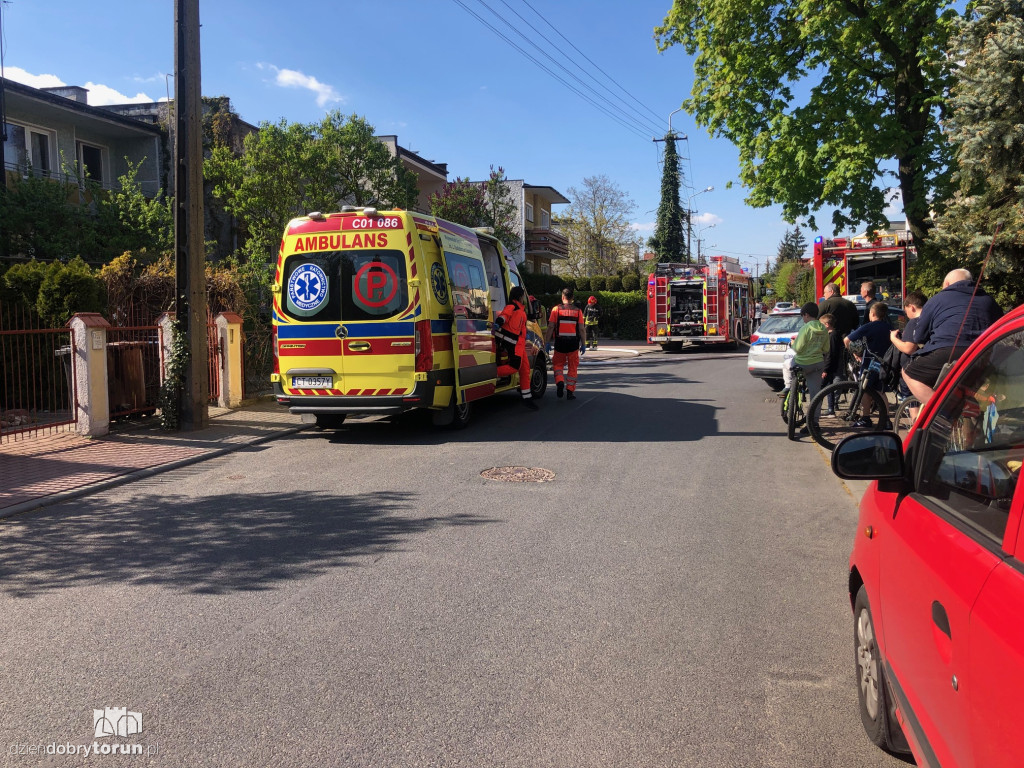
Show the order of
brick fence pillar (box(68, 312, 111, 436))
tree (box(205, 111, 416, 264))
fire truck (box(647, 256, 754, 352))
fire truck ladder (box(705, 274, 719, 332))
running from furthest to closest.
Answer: fire truck (box(647, 256, 754, 352)) < fire truck ladder (box(705, 274, 719, 332)) < tree (box(205, 111, 416, 264)) < brick fence pillar (box(68, 312, 111, 436))

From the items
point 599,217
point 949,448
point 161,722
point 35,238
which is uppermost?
point 599,217

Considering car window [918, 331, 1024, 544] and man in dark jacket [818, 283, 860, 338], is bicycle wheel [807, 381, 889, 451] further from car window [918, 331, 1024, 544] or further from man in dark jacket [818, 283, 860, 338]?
car window [918, 331, 1024, 544]

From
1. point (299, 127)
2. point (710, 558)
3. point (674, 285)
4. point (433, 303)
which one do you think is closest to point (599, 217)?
point (674, 285)

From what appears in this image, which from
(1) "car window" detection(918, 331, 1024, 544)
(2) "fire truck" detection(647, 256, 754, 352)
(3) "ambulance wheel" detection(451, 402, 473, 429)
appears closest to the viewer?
(1) "car window" detection(918, 331, 1024, 544)

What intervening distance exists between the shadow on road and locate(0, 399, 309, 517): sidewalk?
534 millimetres

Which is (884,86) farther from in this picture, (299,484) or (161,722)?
(161,722)

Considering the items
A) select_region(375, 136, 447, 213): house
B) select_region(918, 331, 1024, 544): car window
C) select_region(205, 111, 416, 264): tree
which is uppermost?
select_region(375, 136, 447, 213): house

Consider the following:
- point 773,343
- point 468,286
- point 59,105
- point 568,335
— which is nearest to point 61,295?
point 468,286

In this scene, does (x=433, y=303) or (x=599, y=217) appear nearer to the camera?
(x=433, y=303)

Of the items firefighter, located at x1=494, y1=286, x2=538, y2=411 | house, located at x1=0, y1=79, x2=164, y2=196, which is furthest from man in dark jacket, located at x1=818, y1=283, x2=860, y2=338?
house, located at x1=0, y1=79, x2=164, y2=196

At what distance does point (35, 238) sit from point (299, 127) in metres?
6.43

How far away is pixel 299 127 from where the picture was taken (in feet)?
63.0

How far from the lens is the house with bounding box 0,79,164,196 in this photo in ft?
68.6

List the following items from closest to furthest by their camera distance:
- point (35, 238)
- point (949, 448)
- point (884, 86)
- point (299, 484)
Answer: point (949, 448)
point (299, 484)
point (884, 86)
point (35, 238)
